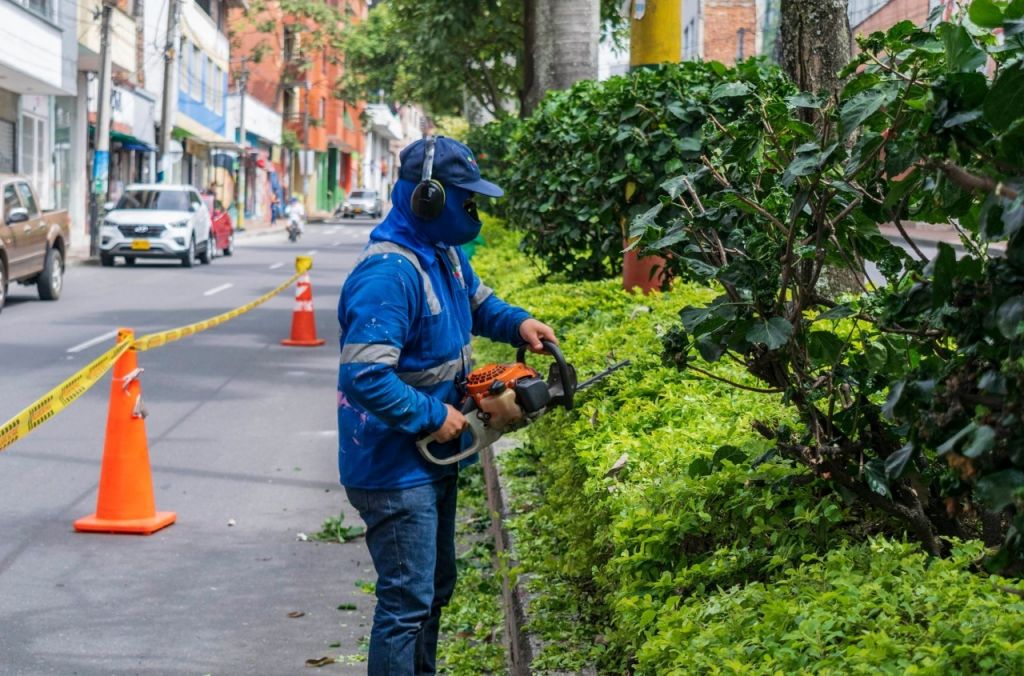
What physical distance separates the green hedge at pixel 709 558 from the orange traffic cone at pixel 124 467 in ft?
8.09

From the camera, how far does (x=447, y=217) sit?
4.36 meters

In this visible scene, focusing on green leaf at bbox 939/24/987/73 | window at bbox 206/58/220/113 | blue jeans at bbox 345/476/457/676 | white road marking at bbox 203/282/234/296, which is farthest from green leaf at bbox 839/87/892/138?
window at bbox 206/58/220/113

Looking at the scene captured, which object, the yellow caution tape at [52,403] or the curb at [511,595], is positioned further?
the yellow caution tape at [52,403]

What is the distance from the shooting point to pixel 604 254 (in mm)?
11430

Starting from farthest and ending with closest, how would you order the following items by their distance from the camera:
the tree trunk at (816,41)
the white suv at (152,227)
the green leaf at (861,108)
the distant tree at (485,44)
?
the white suv at (152,227) < the distant tree at (485,44) < the tree trunk at (816,41) < the green leaf at (861,108)

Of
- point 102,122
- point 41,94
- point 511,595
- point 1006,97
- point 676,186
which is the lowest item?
point 511,595

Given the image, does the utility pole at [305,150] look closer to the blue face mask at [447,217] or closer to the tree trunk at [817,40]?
the tree trunk at [817,40]

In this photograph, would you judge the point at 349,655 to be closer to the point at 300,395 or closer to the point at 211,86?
the point at 300,395

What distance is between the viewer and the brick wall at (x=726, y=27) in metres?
48.1

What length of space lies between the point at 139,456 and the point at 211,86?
54.9 meters

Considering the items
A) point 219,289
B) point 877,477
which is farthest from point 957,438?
point 219,289

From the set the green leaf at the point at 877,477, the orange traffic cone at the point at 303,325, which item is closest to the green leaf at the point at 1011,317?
the green leaf at the point at 877,477

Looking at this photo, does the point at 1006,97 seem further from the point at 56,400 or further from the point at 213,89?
the point at 213,89

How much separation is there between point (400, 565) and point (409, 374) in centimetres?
58
